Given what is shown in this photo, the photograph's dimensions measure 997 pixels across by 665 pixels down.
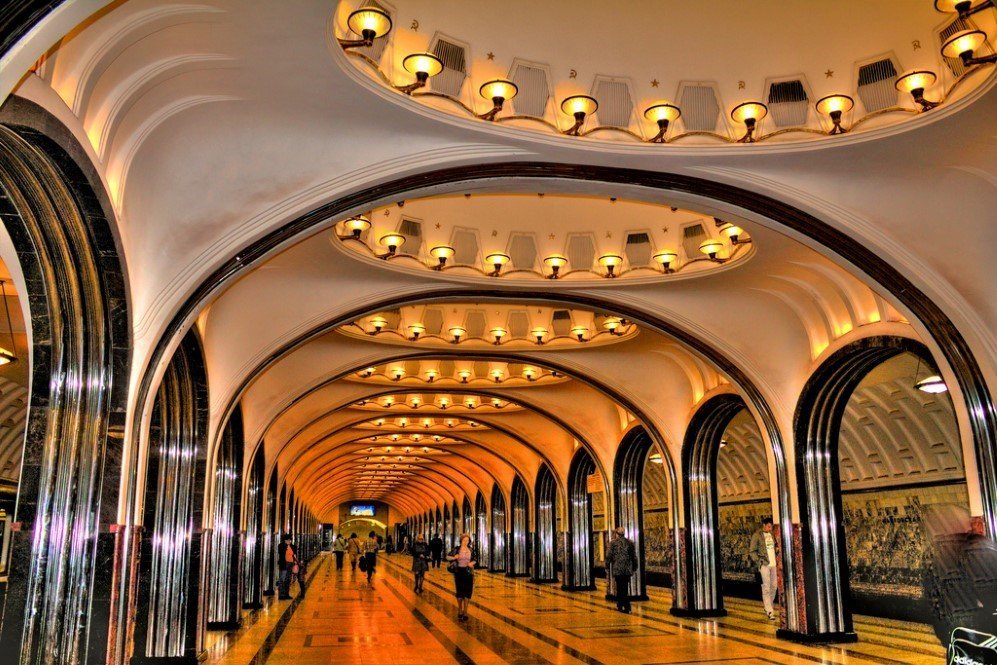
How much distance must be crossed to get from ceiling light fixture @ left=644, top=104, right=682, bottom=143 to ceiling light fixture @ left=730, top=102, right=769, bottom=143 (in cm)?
52

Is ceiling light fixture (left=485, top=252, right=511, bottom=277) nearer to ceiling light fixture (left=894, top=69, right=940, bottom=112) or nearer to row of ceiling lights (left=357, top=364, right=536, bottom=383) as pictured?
ceiling light fixture (left=894, top=69, right=940, bottom=112)

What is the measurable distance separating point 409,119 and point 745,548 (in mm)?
15567

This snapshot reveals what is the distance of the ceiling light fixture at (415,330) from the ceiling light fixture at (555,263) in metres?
3.84

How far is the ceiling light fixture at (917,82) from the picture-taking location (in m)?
6.84

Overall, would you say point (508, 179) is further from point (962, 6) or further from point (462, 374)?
point (462, 374)

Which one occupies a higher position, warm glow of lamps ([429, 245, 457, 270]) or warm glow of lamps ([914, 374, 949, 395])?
warm glow of lamps ([429, 245, 457, 270])

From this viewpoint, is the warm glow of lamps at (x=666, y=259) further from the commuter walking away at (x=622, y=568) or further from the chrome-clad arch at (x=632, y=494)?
the chrome-clad arch at (x=632, y=494)

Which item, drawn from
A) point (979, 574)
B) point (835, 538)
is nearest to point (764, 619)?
point (835, 538)

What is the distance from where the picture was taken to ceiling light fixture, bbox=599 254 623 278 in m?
11.9

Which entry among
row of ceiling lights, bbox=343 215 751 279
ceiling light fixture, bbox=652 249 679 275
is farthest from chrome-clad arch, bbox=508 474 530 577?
ceiling light fixture, bbox=652 249 679 275

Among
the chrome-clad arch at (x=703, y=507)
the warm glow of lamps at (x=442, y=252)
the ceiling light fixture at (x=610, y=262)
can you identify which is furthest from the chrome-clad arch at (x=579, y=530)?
the warm glow of lamps at (x=442, y=252)

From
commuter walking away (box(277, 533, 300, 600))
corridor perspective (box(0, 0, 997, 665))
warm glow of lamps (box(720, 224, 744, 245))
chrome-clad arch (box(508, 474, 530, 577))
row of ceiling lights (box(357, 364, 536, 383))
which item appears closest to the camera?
corridor perspective (box(0, 0, 997, 665))

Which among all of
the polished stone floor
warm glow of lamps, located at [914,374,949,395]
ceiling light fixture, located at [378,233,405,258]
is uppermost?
ceiling light fixture, located at [378,233,405,258]

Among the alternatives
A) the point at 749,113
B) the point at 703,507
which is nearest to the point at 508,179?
the point at 749,113
